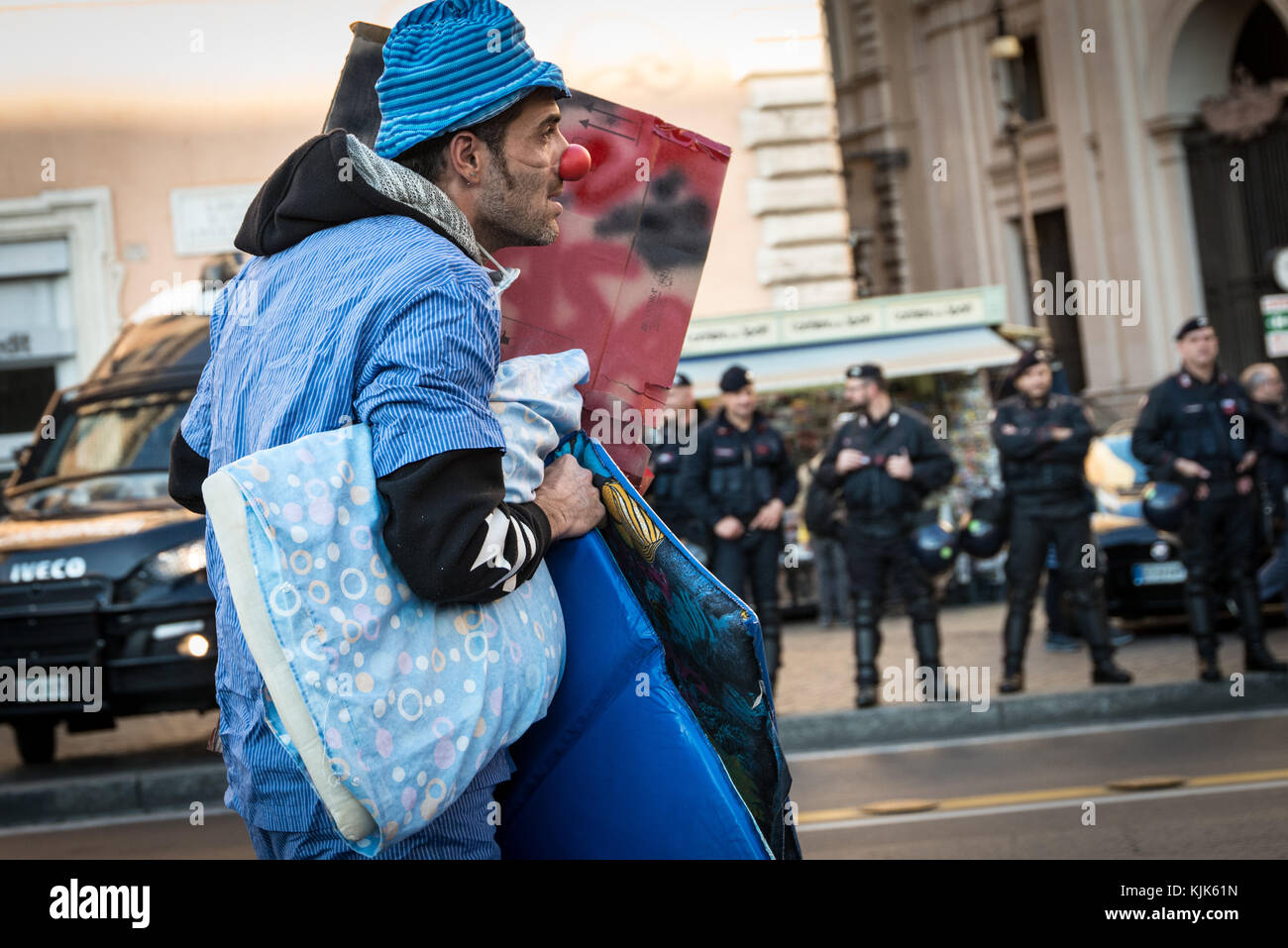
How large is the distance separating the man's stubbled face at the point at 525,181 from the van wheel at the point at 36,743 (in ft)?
28.4

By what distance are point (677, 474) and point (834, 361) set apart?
6.69 meters

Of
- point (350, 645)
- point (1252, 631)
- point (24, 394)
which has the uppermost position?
point (24, 394)

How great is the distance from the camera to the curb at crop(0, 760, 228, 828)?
27.2 feet

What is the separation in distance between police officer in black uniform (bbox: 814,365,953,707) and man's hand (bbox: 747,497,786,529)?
1.22 feet

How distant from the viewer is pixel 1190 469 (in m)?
9.47

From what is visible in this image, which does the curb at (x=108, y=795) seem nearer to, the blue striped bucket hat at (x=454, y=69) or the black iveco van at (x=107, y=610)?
the black iveco van at (x=107, y=610)

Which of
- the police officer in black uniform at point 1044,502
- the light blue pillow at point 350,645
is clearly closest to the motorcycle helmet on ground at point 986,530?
the police officer in black uniform at point 1044,502

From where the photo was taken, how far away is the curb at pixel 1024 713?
8930 mm

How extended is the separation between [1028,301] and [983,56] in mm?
4980

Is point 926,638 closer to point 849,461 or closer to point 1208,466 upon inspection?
point 849,461

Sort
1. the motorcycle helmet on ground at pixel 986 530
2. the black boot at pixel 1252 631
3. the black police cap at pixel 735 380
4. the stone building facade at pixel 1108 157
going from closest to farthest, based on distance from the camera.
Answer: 1. the black boot at pixel 1252 631
2. the motorcycle helmet on ground at pixel 986 530
3. the black police cap at pixel 735 380
4. the stone building facade at pixel 1108 157

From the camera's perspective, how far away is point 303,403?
180cm

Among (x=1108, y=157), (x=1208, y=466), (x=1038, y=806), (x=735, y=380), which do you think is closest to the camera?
(x=1038, y=806)

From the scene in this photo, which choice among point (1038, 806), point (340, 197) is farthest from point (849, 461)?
point (340, 197)
